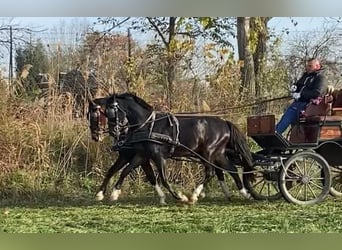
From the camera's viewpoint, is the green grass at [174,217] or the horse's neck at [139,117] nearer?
the green grass at [174,217]

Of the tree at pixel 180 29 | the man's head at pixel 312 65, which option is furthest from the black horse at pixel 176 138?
the man's head at pixel 312 65

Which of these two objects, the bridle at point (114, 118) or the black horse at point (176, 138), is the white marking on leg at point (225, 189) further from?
the bridle at point (114, 118)

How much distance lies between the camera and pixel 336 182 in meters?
3.89

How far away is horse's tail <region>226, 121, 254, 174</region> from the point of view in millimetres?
3908

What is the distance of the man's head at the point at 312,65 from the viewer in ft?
12.7

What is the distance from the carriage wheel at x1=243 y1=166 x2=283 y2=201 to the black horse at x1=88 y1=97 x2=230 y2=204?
0.11 metres

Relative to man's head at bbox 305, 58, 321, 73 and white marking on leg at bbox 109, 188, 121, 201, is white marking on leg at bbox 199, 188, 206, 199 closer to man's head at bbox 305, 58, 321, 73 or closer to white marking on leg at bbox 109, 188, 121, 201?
white marking on leg at bbox 109, 188, 121, 201

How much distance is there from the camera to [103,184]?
3908 millimetres

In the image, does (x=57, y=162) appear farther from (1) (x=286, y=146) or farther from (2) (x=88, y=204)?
(1) (x=286, y=146)

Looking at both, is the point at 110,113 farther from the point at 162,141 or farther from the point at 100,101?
the point at 162,141

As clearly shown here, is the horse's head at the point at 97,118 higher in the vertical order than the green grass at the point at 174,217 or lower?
higher

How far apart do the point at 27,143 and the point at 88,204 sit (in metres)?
0.40

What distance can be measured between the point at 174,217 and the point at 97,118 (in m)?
0.58

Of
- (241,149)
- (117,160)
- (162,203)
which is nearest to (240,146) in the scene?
(241,149)
